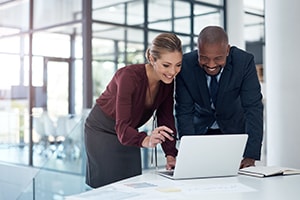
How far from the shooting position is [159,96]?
2.18 metres

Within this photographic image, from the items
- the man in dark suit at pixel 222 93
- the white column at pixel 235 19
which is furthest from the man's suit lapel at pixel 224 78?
the white column at pixel 235 19

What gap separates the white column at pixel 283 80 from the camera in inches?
115

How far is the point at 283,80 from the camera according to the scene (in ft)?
9.84

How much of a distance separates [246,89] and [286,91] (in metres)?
0.86

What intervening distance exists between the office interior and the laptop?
17.9ft

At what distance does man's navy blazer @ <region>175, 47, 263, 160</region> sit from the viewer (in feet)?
7.25

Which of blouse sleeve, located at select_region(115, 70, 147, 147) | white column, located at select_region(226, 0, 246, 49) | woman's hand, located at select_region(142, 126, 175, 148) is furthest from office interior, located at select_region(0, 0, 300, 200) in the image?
woman's hand, located at select_region(142, 126, 175, 148)

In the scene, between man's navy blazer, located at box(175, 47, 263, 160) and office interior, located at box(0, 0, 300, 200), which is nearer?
man's navy blazer, located at box(175, 47, 263, 160)

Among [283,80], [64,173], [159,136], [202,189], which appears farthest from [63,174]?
[202,189]

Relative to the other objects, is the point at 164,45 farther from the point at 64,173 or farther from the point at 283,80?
the point at 64,173

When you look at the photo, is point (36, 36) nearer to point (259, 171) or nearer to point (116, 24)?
point (116, 24)

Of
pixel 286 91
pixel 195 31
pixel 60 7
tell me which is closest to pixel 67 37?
pixel 60 7

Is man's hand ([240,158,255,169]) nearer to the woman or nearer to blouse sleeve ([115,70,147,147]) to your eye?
the woman

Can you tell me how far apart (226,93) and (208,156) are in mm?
520
